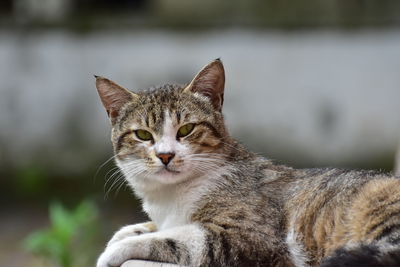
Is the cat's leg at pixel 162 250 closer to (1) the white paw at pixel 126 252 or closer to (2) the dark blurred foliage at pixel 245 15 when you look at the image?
(1) the white paw at pixel 126 252

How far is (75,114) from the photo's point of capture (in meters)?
9.63

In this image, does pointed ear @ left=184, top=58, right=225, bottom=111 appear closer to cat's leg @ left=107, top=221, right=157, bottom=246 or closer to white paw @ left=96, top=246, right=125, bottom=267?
cat's leg @ left=107, top=221, right=157, bottom=246

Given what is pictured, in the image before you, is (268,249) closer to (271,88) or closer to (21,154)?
(271,88)

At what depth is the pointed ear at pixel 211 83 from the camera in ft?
14.5

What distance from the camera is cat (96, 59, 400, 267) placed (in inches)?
152

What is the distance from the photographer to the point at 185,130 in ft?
14.2

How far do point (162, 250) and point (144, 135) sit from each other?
82cm

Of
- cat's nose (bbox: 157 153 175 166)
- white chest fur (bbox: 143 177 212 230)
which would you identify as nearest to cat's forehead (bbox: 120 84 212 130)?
cat's nose (bbox: 157 153 175 166)

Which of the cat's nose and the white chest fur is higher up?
the cat's nose

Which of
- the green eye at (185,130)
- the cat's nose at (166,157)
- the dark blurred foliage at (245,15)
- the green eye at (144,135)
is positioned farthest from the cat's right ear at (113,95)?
the dark blurred foliage at (245,15)

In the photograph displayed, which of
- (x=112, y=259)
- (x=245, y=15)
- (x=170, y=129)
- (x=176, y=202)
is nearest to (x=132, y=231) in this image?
(x=176, y=202)

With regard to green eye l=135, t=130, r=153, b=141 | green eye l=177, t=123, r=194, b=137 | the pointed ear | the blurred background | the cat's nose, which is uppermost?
the pointed ear

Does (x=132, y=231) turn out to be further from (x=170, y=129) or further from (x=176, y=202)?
(x=170, y=129)

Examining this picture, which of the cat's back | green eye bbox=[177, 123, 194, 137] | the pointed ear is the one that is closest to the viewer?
the cat's back
